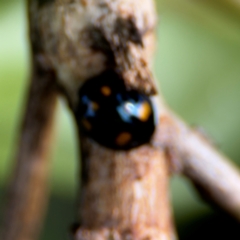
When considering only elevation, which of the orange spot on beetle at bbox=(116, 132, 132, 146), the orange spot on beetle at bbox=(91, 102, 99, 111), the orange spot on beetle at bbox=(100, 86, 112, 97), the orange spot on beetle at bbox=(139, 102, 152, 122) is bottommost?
the orange spot on beetle at bbox=(116, 132, 132, 146)

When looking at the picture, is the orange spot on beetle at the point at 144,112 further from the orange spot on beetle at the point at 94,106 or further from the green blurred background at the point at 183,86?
the green blurred background at the point at 183,86

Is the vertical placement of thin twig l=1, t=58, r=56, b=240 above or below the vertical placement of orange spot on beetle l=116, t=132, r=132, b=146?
below

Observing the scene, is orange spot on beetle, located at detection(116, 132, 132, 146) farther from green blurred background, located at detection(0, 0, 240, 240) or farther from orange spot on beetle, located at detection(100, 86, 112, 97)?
green blurred background, located at detection(0, 0, 240, 240)

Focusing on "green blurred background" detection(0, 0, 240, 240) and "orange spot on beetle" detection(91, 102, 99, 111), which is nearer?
"orange spot on beetle" detection(91, 102, 99, 111)

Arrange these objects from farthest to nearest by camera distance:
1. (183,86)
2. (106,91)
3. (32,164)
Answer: (183,86)
(32,164)
(106,91)

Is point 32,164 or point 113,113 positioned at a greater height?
point 113,113

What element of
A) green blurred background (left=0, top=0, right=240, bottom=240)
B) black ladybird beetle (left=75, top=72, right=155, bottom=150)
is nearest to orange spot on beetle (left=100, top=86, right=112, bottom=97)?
black ladybird beetle (left=75, top=72, right=155, bottom=150)

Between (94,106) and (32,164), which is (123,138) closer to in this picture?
(94,106)

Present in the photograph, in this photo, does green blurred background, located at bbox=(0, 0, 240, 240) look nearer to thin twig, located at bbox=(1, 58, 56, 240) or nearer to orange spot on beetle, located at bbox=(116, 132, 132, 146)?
thin twig, located at bbox=(1, 58, 56, 240)

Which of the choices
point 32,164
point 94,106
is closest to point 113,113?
point 94,106
